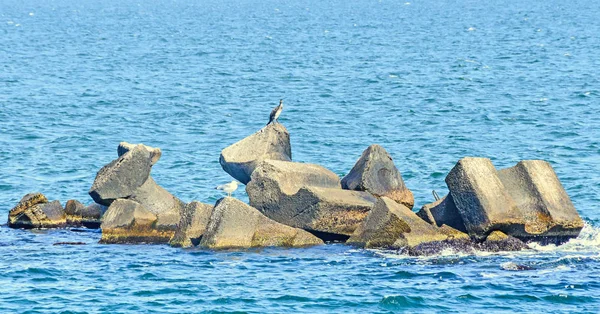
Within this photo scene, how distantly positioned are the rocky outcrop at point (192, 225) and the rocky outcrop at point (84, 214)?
3538 millimetres

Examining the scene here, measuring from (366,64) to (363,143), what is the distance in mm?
34995

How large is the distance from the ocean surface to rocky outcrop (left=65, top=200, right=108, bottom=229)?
0.83 metres

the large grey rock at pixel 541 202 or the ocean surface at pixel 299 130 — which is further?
the large grey rock at pixel 541 202

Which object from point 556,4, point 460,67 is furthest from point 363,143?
point 556,4

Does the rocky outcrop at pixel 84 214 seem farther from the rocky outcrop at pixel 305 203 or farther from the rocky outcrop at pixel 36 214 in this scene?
the rocky outcrop at pixel 305 203

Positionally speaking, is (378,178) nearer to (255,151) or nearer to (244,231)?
(255,151)

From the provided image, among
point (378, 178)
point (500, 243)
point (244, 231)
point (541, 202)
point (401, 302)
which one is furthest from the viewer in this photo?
point (378, 178)

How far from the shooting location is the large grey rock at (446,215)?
85.2 feet

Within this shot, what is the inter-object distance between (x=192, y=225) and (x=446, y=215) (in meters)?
6.12

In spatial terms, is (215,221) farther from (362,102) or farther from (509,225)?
(362,102)

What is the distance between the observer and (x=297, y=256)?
987 inches

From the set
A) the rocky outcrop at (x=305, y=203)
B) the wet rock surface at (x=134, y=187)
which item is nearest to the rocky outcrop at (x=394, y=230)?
the rocky outcrop at (x=305, y=203)

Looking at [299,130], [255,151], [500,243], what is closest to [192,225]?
[255,151]

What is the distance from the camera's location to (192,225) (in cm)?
2622
